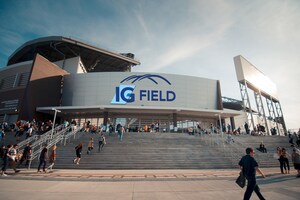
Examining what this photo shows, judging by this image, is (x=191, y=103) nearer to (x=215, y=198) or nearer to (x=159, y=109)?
(x=159, y=109)

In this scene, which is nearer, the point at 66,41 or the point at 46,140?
the point at 46,140

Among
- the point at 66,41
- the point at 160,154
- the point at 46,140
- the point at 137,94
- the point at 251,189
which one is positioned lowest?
the point at 251,189

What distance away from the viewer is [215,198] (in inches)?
187

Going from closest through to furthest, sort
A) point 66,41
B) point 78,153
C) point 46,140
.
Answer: point 78,153
point 46,140
point 66,41

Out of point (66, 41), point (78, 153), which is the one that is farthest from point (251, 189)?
point (66, 41)

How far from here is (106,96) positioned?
1091 inches

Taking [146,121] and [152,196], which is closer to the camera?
[152,196]

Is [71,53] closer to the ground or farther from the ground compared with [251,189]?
farther from the ground

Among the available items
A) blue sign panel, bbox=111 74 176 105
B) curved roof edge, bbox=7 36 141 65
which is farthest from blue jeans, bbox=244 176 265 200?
curved roof edge, bbox=7 36 141 65

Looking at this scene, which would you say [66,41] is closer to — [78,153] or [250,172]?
[78,153]

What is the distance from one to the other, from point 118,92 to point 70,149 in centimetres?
1510

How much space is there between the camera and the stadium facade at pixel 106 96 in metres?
24.6

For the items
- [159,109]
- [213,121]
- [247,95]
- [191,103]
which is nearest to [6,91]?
[159,109]

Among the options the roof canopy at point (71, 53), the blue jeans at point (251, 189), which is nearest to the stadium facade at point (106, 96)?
the roof canopy at point (71, 53)
